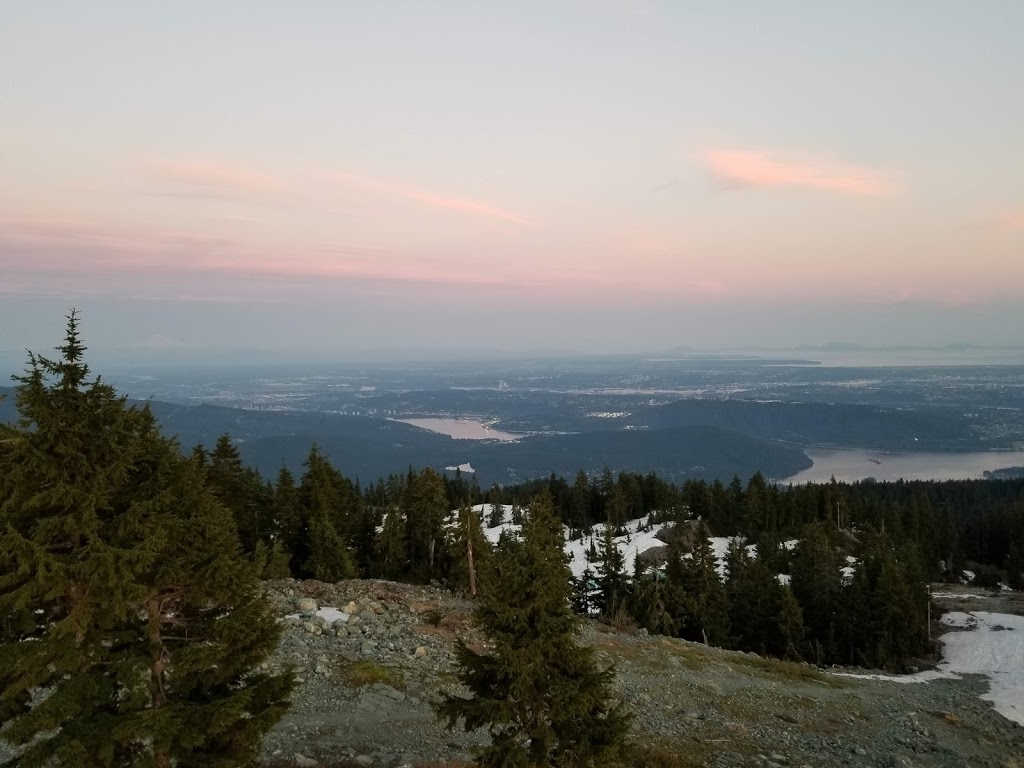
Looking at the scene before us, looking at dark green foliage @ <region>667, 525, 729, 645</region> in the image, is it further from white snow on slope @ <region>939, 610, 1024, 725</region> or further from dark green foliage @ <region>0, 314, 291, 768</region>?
dark green foliage @ <region>0, 314, 291, 768</region>

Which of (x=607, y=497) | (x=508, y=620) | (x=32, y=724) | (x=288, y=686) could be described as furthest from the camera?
(x=607, y=497)

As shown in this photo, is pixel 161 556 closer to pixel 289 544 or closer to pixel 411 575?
pixel 289 544

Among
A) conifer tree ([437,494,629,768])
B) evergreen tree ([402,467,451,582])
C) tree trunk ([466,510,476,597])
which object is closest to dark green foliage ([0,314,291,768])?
conifer tree ([437,494,629,768])

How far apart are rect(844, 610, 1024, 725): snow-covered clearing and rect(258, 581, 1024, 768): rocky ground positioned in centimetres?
171

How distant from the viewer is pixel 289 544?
45.0 meters

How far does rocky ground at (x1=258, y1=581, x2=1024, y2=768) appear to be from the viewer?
17250 millimetres

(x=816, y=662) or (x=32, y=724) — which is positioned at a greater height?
(x=32, y=724)

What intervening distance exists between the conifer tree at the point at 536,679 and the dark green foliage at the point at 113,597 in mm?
3721

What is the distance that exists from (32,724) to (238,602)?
8.90 ft

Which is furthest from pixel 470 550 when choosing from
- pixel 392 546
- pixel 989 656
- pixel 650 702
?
pixel 989 656

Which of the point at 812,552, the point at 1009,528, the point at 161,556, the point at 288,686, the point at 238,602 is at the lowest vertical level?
the point at 1009,528

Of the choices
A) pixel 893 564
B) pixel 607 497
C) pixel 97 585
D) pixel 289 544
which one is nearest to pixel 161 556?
pixel 97 585

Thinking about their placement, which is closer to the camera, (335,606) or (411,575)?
(335,606)

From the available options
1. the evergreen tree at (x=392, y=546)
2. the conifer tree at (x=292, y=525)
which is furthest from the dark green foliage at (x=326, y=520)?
the evergreen tree at (x=392, y=546)
